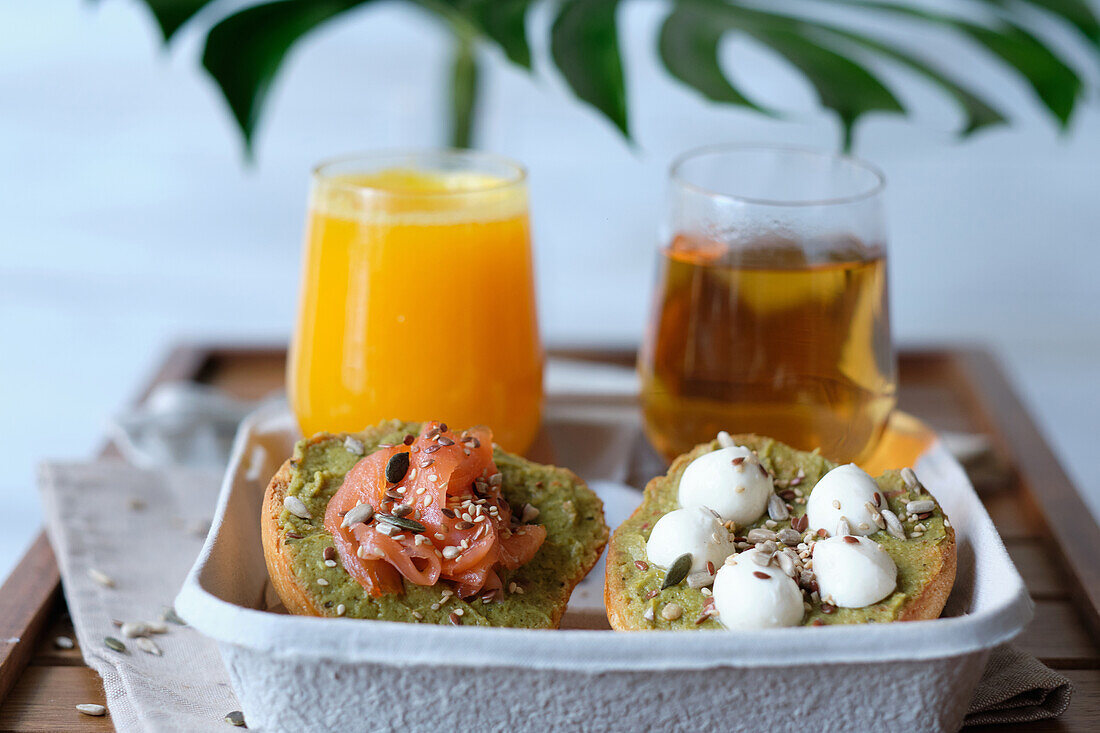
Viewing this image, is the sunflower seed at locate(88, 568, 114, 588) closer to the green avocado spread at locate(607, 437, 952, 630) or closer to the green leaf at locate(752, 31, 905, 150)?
the green avocado spread at locate(607, 437, 952, 630)

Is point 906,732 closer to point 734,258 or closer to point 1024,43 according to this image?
point 734,258

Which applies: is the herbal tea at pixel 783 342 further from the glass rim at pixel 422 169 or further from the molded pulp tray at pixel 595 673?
the molded pulp tray at pixel 595 673

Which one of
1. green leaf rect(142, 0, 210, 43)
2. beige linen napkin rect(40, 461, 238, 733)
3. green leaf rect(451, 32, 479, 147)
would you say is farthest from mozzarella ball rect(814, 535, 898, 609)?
green leaf rect(451, 32, 479, 147)

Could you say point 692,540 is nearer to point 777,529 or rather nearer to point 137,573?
point 777,529

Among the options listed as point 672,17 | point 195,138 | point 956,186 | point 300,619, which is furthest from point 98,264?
point 300,619

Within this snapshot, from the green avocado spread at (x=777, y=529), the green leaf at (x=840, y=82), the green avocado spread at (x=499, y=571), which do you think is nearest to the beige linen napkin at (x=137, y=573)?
the green avocado spread at (x=499, y=571)

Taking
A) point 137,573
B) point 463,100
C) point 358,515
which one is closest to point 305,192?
point 463,100
